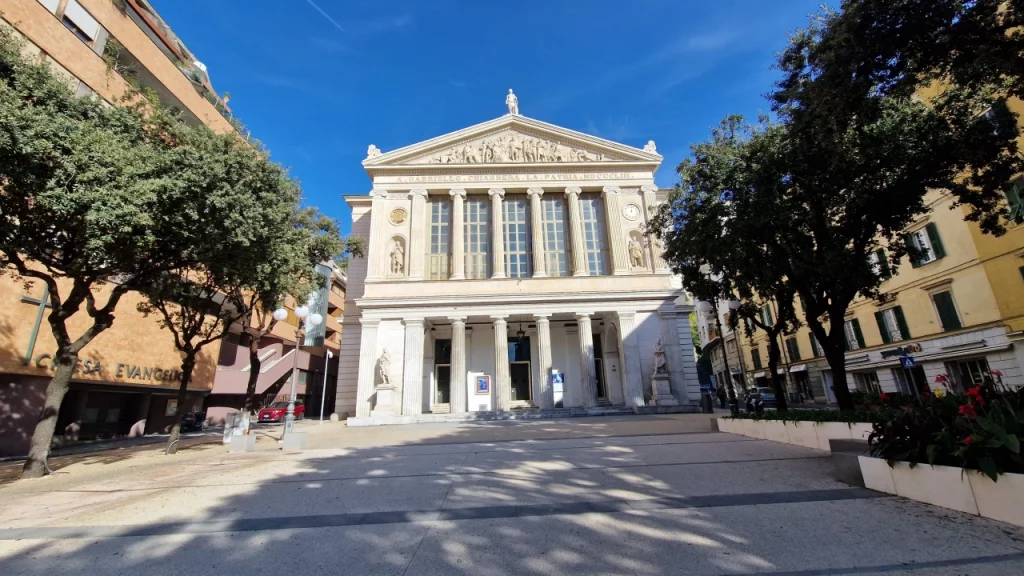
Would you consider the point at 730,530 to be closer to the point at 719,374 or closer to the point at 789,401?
the point at 789,401

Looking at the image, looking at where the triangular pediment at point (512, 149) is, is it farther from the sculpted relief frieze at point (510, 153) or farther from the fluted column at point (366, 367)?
the fluted column at point (366, 367)

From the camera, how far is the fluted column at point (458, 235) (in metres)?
25.7

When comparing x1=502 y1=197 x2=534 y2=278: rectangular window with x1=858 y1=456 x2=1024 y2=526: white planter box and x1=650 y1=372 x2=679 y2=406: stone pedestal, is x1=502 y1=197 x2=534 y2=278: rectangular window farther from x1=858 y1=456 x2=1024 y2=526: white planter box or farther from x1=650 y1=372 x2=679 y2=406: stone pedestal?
x1=858 y1=456 x2=1024 y2=526: white planter box

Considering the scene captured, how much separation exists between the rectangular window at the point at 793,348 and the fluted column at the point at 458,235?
2719cm

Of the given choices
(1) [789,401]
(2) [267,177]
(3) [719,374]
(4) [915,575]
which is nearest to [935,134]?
(4) [915,575]

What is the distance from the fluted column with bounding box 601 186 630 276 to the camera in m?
25.4

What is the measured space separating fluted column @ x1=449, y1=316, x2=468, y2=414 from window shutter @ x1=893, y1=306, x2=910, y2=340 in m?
23.8

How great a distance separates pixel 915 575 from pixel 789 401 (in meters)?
37.4

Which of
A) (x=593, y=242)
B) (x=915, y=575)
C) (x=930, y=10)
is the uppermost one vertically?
(x=593, y=242)

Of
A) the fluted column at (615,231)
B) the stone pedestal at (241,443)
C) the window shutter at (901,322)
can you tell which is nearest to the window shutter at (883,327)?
the window shutter at (901,322)

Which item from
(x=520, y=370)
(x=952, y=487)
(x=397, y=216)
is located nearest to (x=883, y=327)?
(x=520, y=370)

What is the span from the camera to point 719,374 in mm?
54969

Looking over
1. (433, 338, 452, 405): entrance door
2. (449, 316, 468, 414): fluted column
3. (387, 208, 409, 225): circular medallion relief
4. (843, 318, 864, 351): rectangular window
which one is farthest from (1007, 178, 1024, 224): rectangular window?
(387, 208, 409, 225): circular medallion relief

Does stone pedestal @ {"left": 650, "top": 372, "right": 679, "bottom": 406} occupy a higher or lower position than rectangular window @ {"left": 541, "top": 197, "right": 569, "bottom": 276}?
lower
